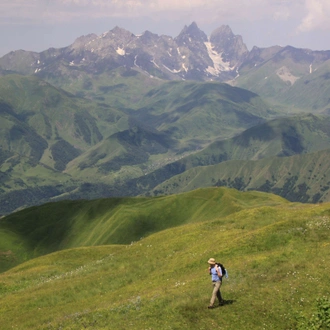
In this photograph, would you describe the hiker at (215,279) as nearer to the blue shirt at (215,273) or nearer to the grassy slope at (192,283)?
the blue shirt at (215,273)

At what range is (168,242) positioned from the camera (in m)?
78.9

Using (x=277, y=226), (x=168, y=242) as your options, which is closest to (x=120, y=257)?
(x=168, y=242)

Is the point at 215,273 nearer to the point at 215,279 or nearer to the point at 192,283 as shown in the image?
the point at 215,279

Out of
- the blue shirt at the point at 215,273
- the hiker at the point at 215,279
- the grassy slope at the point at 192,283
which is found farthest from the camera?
the blue shirt at the point at 215,273

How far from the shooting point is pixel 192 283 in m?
50.5

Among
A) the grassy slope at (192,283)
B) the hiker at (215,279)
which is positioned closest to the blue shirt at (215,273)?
the hiker at (215,279)

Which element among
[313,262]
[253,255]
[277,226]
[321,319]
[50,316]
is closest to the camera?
[321,319]

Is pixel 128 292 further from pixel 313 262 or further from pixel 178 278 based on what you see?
pixel 313 262

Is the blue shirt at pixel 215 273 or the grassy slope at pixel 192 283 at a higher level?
the blue shirt at pixel 215 273

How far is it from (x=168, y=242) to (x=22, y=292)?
2538cm

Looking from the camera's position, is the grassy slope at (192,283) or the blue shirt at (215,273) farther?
the blue shirt at (215,273)

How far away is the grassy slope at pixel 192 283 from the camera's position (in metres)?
39.7

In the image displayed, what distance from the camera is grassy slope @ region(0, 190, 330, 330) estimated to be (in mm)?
39719

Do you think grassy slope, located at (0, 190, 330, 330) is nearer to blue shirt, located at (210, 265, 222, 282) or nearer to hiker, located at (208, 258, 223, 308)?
hiker, located at (208, 258, 223, 308)
